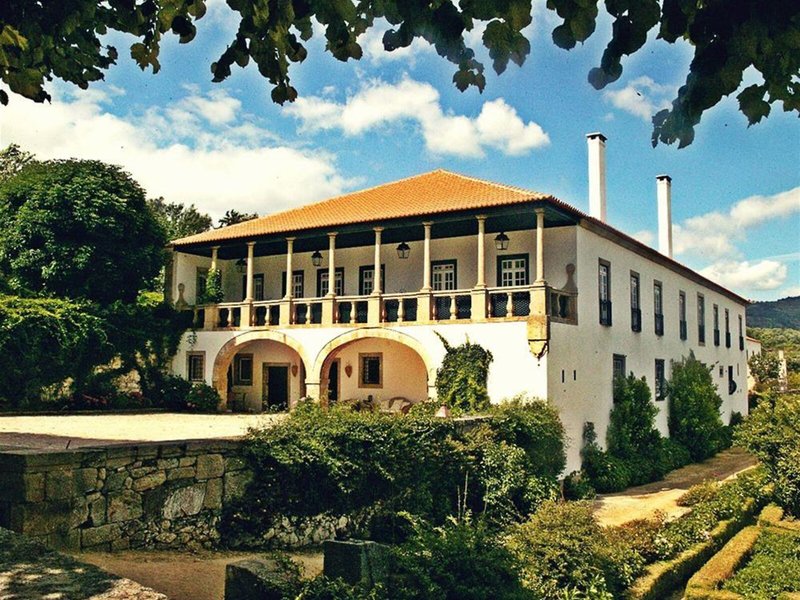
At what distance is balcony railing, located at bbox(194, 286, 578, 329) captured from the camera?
1759cm

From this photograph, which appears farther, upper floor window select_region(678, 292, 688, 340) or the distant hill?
the distant hill

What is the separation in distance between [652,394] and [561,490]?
30.7 feet

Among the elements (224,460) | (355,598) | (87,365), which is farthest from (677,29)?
(87,365)

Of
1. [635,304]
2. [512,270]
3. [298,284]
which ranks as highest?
[298,284]

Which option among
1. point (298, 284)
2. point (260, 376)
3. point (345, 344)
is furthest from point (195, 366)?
point (345, 344)

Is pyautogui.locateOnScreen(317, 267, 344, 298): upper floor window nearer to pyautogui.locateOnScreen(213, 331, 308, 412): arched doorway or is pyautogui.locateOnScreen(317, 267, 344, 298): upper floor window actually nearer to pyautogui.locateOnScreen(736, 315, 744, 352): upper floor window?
pyautogui.locateOnScreen(213, 331, 308, 412): arched doorway

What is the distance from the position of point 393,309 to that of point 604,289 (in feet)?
19.5

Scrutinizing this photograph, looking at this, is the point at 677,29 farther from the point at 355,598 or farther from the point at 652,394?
the point at 652,394

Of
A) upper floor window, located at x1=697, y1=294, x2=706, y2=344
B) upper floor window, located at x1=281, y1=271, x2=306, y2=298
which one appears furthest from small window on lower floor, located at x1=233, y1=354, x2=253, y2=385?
upper floor window, located at x1=697, y1=294, x2=706, y2=344

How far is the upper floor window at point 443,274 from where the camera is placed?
822 inches

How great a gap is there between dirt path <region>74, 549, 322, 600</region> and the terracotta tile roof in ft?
37.8

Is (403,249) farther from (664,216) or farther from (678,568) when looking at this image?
(664,216)

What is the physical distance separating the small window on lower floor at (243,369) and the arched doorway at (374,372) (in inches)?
133

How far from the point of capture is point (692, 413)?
81.6 ft
